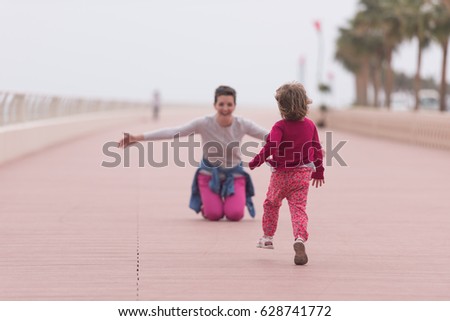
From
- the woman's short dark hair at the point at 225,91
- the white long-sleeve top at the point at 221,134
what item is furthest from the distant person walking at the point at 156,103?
the woman's short dark hair at the point at 225,91

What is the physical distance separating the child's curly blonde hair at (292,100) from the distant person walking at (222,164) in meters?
2.53

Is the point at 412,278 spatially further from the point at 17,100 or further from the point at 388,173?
the point at 17,100

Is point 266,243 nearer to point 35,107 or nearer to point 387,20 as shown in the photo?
point 35,107

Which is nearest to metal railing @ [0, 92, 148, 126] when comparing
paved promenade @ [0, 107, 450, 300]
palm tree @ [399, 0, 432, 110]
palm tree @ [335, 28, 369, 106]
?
paved promenade @ [0, 107, 450, 300]

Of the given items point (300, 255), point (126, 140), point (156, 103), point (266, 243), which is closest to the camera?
point (300, 255)

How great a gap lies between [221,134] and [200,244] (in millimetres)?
1845

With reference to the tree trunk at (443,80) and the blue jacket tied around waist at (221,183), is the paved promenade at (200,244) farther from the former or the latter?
the tree trunk at (443,80)

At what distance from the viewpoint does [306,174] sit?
875 cm

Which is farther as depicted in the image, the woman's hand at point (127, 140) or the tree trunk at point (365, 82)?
the tree trunk at point (365, 82)

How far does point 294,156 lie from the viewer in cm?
863

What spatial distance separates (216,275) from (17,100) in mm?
17024

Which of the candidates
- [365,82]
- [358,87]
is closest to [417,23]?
[365,82]

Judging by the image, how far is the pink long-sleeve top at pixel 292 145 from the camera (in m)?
8.57

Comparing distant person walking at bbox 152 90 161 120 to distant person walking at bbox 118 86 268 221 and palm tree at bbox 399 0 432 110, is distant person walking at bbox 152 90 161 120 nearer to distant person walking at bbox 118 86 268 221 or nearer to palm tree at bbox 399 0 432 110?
palm tree at bbox 399 0 432 110
